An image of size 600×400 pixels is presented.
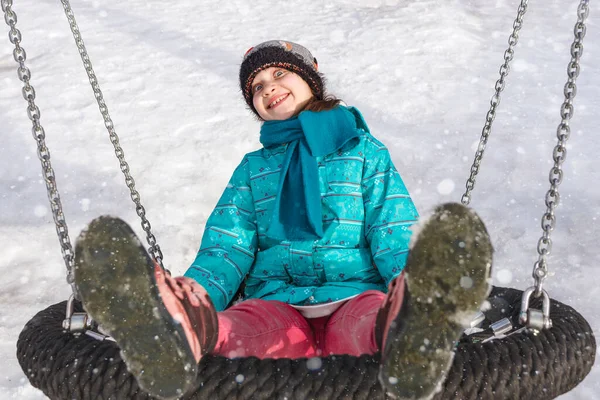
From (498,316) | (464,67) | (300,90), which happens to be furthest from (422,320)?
(464,67)

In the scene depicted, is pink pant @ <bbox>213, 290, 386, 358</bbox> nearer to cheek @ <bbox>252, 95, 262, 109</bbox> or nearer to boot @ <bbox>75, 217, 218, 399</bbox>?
boot @ <bbox>75, 217, 218, 399</bbox>

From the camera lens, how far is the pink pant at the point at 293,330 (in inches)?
50.0

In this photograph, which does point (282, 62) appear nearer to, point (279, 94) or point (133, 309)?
point (279, 94)

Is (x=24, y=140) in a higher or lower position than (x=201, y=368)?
lower

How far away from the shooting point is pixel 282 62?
1914 millimetres

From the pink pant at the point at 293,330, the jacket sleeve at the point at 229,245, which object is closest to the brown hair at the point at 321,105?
the jacket sleeve at the point at 229,245

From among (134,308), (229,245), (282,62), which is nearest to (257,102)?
(282,62)

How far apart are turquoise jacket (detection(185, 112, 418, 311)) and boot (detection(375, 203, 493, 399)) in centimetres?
58

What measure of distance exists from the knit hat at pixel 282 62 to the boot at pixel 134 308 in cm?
102

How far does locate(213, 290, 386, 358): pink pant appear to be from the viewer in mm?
1271

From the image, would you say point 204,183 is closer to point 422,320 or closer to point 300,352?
point 300,352

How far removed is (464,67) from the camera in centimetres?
459

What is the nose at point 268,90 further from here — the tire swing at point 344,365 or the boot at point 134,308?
the boot at point 134,308

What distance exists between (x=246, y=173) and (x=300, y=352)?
0.63m
